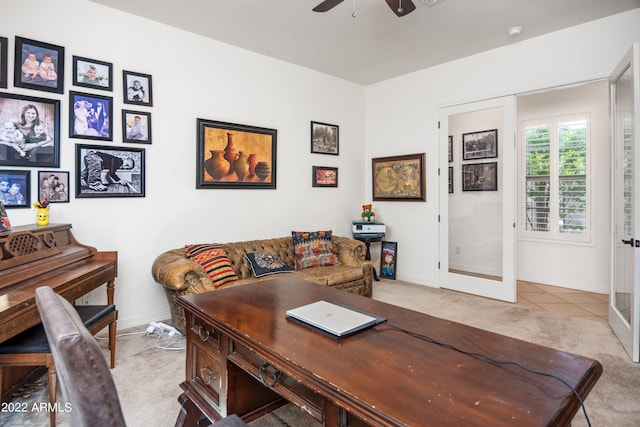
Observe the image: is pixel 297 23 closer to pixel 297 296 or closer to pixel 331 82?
pixel 331 82

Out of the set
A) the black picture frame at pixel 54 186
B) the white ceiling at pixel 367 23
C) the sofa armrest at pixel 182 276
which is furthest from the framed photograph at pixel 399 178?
the black picture frame at pixel 54 186

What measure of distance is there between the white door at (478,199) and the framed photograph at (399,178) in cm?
30

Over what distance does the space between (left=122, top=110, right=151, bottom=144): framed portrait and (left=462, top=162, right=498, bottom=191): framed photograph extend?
12.8ft

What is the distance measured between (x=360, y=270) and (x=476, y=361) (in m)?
2.87

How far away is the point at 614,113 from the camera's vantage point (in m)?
3.19

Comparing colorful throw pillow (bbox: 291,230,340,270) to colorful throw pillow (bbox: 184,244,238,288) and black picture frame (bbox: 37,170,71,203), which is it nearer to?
colorful throw pillow (bbox: 184,244,238,288)

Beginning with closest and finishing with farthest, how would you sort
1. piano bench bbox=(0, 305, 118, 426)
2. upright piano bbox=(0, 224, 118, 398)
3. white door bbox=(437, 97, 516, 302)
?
upright piano bbox=(0, 224, 118, 398), piano bench bbox=(0, 305, 118, 426), white door bbox=(437, 97, 516, 302)

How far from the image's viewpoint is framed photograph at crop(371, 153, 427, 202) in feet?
16.1

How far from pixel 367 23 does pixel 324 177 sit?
6.87 ft

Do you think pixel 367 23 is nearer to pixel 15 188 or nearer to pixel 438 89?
pixel 438 89

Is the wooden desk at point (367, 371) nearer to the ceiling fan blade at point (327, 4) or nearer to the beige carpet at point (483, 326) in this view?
the beige carpet at point (483, 326)

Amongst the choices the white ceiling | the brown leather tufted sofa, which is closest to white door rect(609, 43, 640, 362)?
the white ceiling

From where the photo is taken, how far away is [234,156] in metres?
3.98

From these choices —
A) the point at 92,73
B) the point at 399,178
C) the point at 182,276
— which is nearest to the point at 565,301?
the point at 399,178
